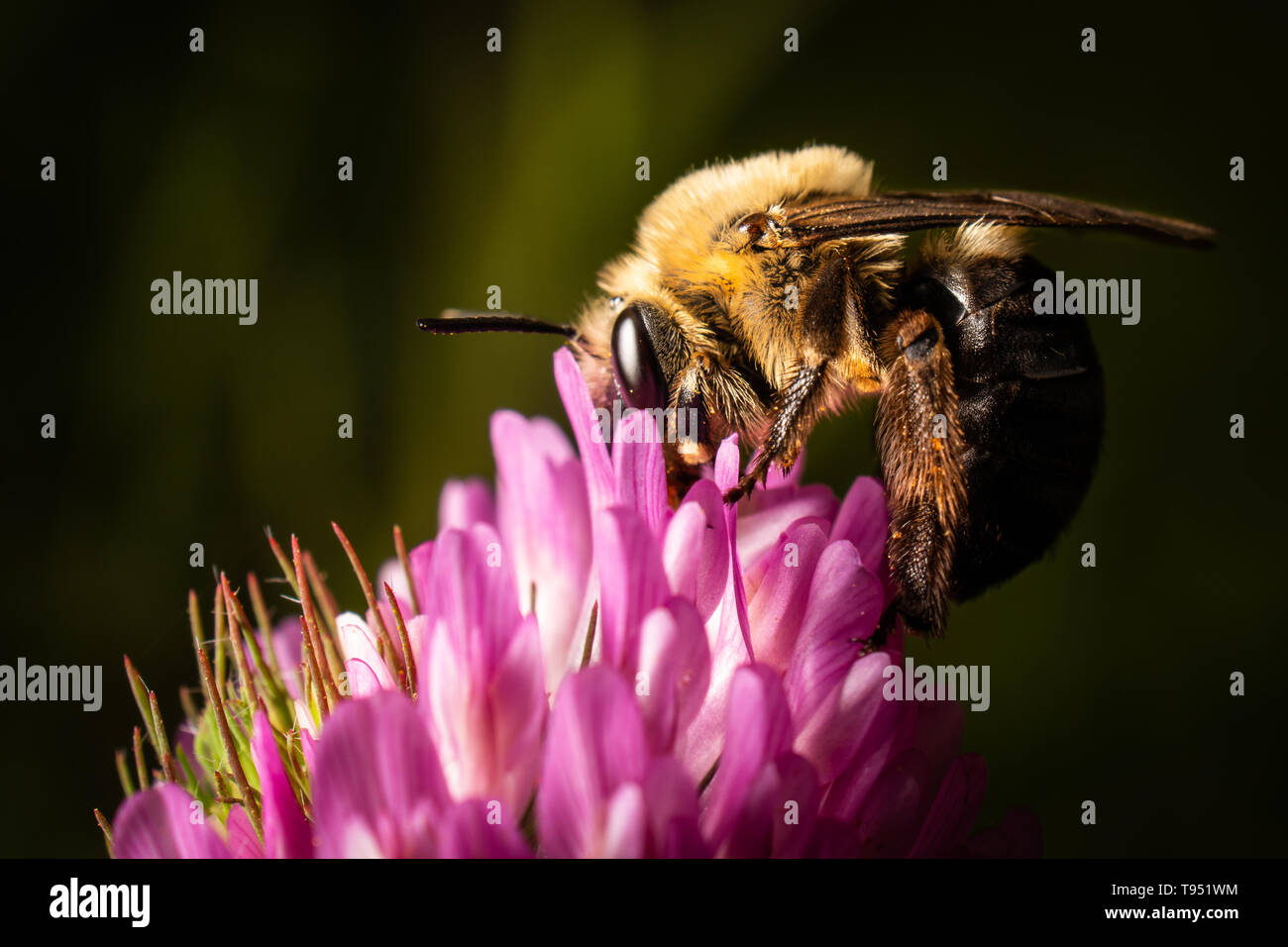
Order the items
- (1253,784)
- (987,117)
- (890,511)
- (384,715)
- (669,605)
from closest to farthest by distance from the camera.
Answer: (384,715), (669,605), (890,511), (1253,784), (987,117)

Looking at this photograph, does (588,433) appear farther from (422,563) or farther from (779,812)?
(779,812)

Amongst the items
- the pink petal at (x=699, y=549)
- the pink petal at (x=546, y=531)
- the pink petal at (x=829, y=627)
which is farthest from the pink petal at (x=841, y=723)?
the pink petal at (x=546, y=531)

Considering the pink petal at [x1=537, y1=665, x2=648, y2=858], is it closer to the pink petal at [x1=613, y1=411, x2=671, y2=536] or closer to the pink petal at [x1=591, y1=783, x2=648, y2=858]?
the pink petal at [x1=591, y1=783, x2=648, y2=858]

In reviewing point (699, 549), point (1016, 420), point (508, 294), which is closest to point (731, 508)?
point (699, 549)

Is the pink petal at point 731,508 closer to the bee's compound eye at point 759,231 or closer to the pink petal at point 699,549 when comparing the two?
the pink petal at point 699,549
